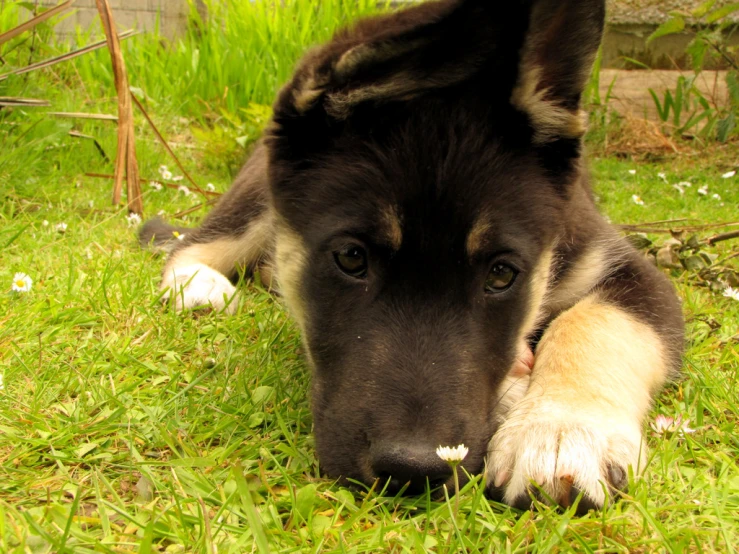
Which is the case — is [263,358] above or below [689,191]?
above

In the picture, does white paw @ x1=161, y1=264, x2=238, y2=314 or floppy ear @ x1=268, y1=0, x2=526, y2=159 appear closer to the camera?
floppy ear @ x1=268, y1=0, x2=526, y2=159

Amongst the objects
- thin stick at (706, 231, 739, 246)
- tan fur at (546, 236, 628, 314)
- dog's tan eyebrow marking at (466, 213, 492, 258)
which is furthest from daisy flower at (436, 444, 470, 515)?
thin stick at (706, 231, 739, 246)

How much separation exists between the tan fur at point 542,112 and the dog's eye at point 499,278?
490 millimetres

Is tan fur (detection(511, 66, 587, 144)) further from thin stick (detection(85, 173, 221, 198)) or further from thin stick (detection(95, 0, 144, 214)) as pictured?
thin stick (detection(85, 173, 221, 198))

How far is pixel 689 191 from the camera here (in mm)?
6852

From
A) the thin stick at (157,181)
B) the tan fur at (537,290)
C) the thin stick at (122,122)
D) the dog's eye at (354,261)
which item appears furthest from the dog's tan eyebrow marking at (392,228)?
the thin stick at (157,181)

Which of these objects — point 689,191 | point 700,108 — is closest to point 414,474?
point 689,191

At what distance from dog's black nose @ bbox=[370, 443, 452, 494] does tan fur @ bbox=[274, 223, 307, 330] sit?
78 centimetres

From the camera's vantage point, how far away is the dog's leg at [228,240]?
3.47m

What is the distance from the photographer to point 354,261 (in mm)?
2125

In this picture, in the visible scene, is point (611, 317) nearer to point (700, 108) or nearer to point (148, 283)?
point (148, 283)

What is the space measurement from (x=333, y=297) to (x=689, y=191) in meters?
5.76

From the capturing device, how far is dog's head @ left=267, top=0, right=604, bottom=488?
1.88 meters

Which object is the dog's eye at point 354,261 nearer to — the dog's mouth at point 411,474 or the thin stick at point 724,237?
the dog's mouth at point 411,474
